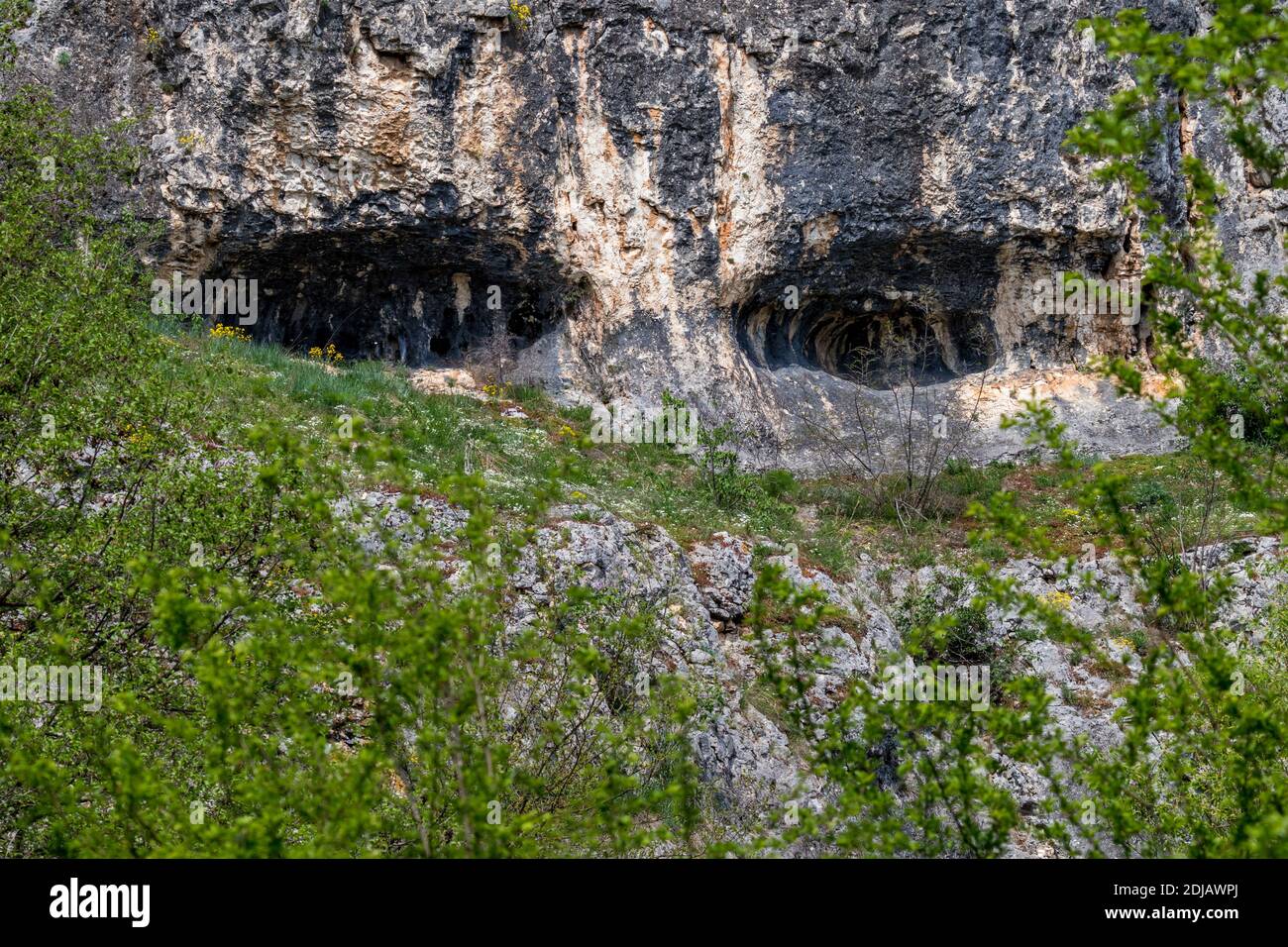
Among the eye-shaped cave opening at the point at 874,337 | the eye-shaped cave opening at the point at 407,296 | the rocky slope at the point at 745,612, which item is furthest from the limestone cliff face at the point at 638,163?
the rocky slope at the point at 745,612

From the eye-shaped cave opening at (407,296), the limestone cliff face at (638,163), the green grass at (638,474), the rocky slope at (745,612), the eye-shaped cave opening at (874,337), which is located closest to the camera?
the rocky slope at (745,612)

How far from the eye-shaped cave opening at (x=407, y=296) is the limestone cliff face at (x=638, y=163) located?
0.21 feet

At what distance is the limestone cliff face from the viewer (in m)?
20.6

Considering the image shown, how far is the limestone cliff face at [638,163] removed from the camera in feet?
67.5

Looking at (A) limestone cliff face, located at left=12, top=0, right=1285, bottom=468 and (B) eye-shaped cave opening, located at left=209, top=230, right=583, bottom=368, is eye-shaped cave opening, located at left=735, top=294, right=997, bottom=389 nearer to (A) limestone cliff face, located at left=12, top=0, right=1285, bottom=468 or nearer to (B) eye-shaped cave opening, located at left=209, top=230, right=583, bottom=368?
(A) limestone cliff face, located at left=12, top=0, right=1285, bottom=468

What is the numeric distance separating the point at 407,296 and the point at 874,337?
9.61 meters

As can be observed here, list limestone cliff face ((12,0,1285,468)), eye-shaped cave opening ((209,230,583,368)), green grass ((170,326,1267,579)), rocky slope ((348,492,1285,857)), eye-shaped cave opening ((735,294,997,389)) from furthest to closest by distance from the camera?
eye-shaped cave opening ((735,294,997,389)) → eye-shaped cave opening ((209,230,583,368)) → limestone cliff face ((12,0,1285,468)) → green grass ((170,326,1267,579)) → rocky slope ((348,492,1285,857))

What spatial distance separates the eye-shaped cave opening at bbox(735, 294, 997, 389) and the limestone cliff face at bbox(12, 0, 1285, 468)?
773 mm

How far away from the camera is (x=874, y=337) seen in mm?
24219

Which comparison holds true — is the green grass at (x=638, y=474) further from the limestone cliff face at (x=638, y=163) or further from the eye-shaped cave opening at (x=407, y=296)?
the limestone cliff face at (x=638, y=163)

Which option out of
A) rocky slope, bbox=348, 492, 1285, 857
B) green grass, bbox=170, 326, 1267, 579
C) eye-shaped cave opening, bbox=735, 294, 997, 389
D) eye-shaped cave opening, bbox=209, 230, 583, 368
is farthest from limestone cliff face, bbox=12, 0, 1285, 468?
rocky slope, bbox=348, 492, 1285, 857

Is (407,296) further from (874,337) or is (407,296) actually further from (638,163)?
(874,337)

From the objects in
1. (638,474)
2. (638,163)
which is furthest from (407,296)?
(638,474)

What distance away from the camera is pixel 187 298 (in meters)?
21.4
